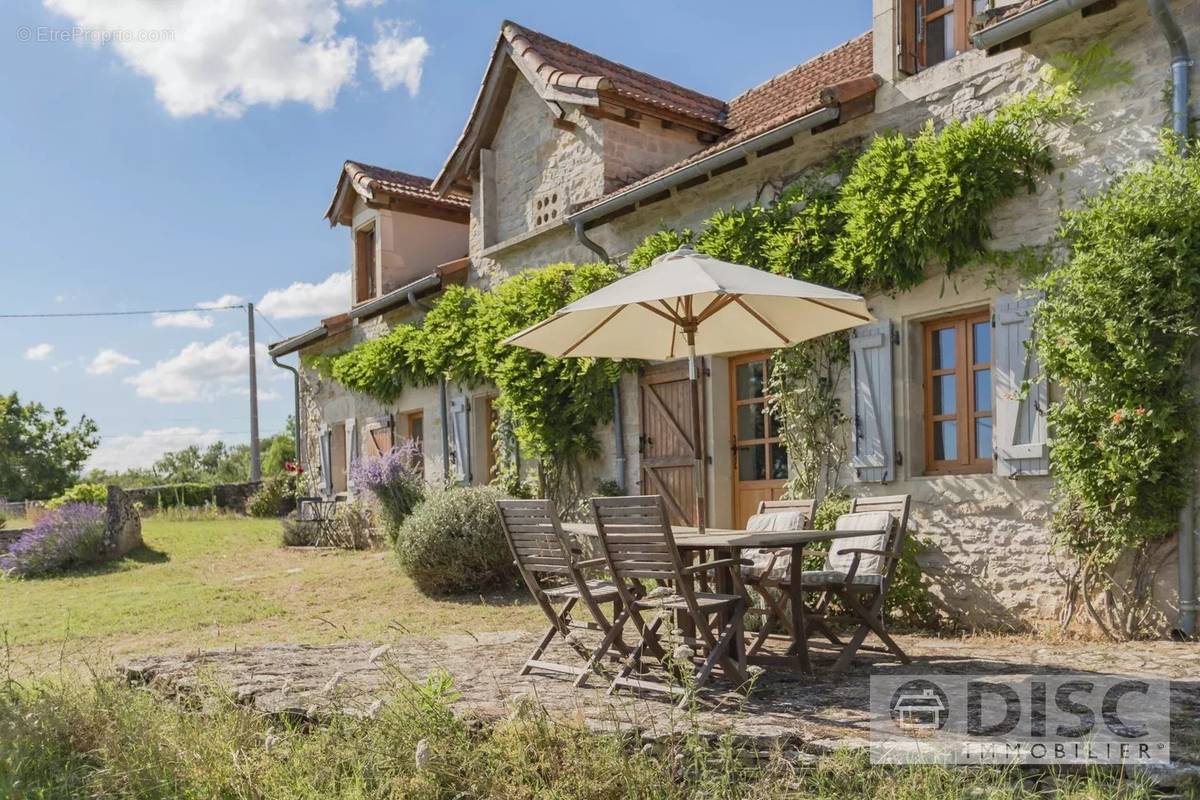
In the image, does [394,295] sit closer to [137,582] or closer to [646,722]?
[137,582]

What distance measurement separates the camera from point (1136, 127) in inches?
229

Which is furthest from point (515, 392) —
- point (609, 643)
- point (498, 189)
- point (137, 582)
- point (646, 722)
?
point (646, 722)

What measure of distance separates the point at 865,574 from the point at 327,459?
12015mm

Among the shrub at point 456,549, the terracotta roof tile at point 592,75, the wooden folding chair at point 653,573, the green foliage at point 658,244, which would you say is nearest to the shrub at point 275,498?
the shrub at point 456,549

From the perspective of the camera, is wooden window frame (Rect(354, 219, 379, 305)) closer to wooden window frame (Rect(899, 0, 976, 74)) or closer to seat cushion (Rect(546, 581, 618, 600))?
wooden window frame (Rect(899, 0, 976, 74))

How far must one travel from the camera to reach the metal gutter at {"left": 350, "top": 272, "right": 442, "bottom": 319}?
40.3ft

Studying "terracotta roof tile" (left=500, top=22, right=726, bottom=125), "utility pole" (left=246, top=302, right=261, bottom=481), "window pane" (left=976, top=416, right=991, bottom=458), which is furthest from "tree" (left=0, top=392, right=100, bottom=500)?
"window pane" (left=976, top=416, right=991, bottom=458)

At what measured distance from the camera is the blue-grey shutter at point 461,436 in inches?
464

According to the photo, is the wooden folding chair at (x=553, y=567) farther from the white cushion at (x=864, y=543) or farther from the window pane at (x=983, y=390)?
the window pane at (x=983, y=390)

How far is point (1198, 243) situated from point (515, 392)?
6.42 m

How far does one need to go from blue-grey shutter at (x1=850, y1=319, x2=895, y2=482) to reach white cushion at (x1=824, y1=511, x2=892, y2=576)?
4.71ft

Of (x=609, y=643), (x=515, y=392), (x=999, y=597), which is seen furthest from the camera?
(x=515, y=392)

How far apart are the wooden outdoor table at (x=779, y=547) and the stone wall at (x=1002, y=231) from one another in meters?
1.64

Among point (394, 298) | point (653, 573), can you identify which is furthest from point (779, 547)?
point (394, 298)
